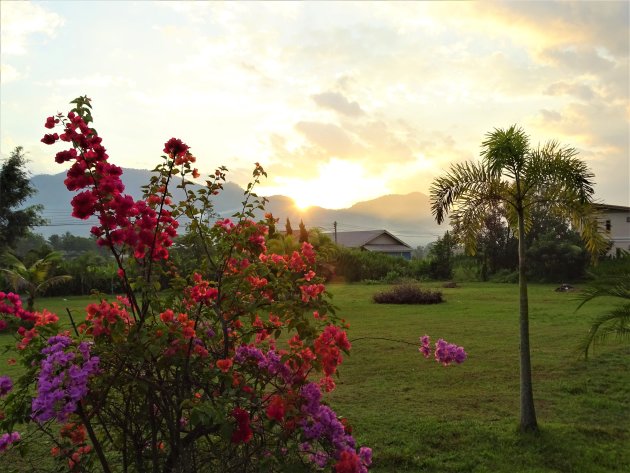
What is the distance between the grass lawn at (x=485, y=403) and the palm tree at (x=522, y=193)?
25.0 inches

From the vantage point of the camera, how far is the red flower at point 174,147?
121 inches

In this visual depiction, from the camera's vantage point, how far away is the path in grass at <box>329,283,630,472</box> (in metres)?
5.56

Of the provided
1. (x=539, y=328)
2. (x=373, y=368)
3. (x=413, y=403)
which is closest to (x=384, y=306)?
(x=539, y=328)

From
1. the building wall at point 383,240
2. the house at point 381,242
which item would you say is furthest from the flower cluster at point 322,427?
the building wall at point 383,240

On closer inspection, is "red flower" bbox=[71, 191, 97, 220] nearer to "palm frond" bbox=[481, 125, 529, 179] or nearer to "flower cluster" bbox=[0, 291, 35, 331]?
"flower cluster" bbox=[0, 291, 35, 331]

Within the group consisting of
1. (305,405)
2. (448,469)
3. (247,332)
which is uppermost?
(247,332)

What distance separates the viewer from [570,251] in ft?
97.3

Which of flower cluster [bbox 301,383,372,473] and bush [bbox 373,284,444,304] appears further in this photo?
bush [bbox 373,284,444,304]

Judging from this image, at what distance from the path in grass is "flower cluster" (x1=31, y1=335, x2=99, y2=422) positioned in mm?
3767

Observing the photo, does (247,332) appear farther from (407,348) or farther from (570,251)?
(570,251)

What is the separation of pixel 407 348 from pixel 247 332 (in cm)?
888

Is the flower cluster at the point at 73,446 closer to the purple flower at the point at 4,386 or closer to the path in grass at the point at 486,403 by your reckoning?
the purple flower at the point at 4,386

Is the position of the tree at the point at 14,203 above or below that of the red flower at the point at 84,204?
above

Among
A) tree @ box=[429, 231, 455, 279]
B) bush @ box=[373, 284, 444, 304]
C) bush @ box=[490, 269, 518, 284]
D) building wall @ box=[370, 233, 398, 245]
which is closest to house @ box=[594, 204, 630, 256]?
bush @ box=[490, 269, 518, 284]
